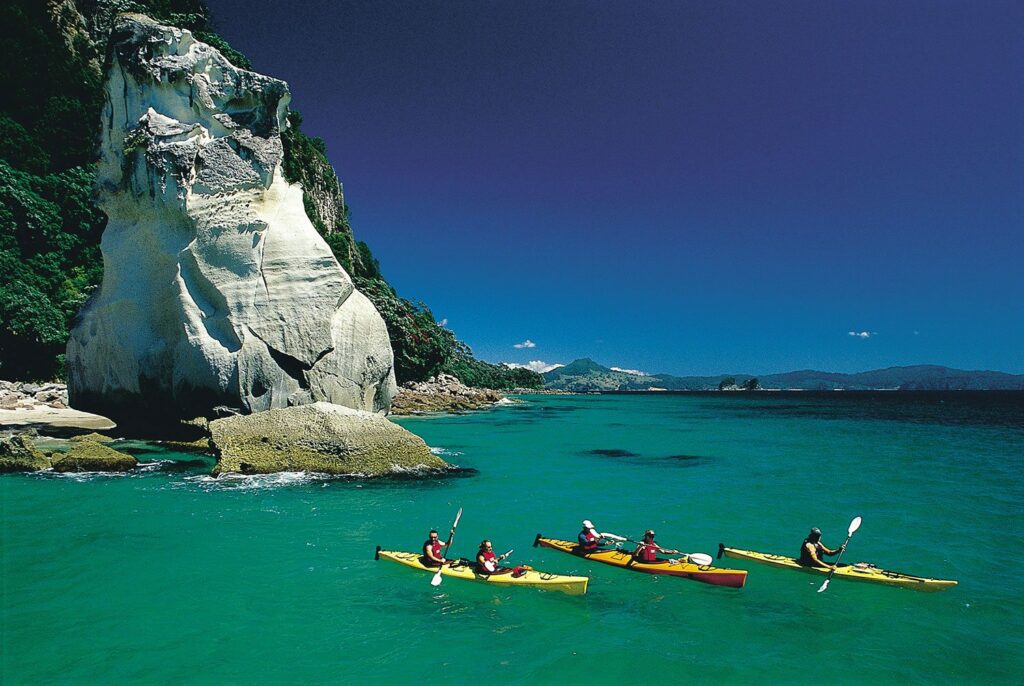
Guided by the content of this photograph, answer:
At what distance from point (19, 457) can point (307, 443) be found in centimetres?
888

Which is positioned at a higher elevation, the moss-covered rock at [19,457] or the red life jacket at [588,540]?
the moss-covered rock at [19,457]

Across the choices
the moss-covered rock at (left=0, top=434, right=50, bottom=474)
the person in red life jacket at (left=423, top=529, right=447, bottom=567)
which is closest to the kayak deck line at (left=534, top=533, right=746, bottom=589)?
the person in red life jacket at (left=423, top=529, right=447, bottom=567)

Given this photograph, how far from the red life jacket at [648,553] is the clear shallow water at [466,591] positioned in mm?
475

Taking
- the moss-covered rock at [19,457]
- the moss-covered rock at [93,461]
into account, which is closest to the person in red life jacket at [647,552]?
the moss-covered rock at [93,461]

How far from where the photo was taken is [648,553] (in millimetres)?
11328

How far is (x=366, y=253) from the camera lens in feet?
242

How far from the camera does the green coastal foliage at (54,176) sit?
34281 mm

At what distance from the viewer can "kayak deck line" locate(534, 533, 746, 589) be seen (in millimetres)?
10625

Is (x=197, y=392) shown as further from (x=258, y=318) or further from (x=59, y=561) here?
(x=59, y=561)

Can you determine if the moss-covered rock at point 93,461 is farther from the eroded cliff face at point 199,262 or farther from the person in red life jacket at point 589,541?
the person in red life jacket at point 589,541

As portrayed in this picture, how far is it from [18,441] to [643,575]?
65.2 feet

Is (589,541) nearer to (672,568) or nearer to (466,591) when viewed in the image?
(672,568)

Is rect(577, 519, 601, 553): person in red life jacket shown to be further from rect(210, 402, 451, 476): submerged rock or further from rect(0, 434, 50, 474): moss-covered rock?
rect(0, 434, 50, 474): moss-covered rock

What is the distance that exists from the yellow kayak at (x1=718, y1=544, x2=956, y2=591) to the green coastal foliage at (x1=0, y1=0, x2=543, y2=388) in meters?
33.2
